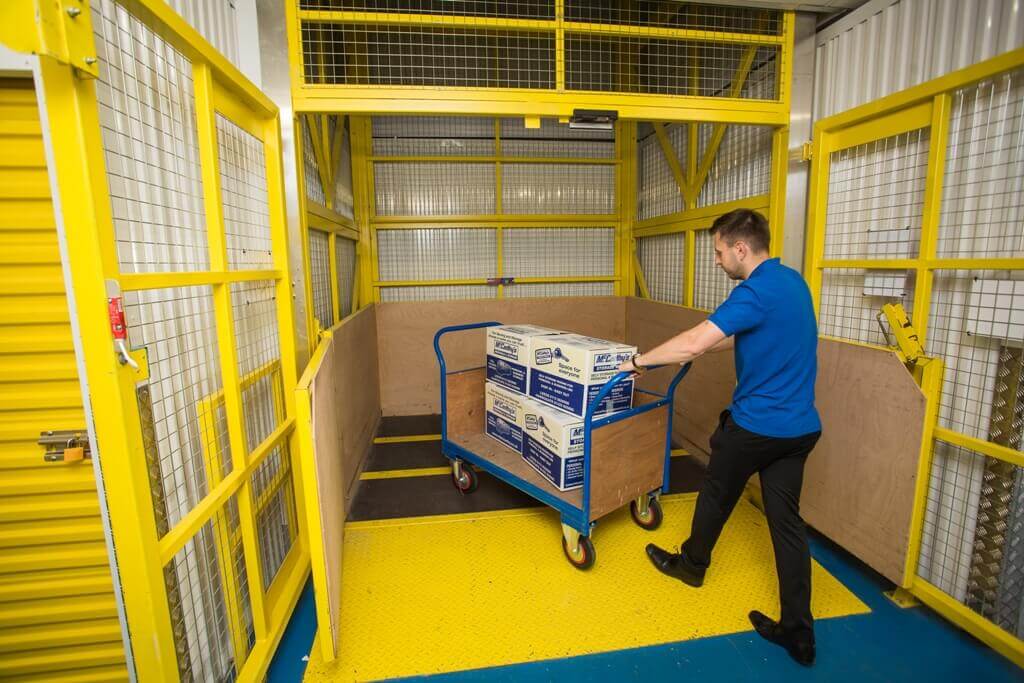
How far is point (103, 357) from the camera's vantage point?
4.04 feet

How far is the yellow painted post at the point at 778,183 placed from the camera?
10.2ft

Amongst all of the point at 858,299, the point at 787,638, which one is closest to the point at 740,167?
the point at 858,299

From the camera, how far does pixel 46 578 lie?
1808 mm

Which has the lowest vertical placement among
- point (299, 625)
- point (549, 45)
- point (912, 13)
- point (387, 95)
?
point (299, 625)

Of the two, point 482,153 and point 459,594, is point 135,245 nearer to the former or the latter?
point 459,594

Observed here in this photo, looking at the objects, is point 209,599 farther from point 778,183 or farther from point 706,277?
point 706,277

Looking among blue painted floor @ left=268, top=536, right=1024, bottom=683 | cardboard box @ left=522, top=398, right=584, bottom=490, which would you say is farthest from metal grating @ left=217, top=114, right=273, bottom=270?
blue painted floor @ left=268, top=536, right=1024, bottom=683

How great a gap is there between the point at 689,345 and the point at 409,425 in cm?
393

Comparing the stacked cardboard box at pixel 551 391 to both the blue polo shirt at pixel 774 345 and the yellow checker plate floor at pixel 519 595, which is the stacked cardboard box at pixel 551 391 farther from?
the blue polo shirt at pixel 774 345

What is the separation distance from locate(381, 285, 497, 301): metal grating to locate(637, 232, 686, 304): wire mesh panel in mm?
1842

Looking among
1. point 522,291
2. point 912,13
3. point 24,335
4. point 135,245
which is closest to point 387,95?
point 135,245

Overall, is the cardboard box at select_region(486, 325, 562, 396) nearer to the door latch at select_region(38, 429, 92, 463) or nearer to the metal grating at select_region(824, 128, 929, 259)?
the metal grating at select_region(824, 128, 929, 259)

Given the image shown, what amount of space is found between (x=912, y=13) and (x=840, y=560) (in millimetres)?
3097

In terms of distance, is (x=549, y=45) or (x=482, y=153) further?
(x=482, y=153)
